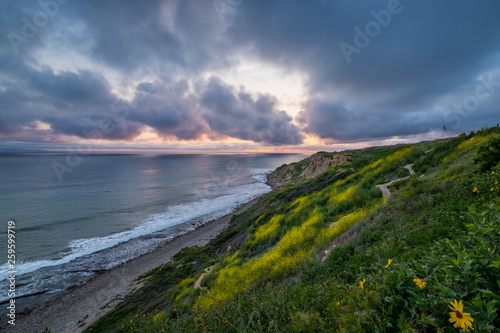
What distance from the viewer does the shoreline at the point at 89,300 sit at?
13.1 meters

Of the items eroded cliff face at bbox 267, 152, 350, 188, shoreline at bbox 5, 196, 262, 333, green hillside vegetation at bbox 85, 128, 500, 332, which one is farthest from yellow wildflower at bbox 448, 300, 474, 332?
eroded cliff face at bbox 267, 152, 350, 188

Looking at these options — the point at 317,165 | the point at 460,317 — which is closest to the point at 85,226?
the point at 460,317

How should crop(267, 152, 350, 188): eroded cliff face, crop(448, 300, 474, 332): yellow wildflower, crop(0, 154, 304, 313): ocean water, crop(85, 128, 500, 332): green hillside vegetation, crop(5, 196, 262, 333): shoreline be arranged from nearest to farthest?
crop(448, 300, 474, 332): yellow wildflower < crop(85, 128, 500, 332): green hillside vegetation < crop(5, 196, 262, 333): shoreline < crop(0, 154, 304, 313): ocean water < crop(267, 152, 350, 188): eroded cliff face

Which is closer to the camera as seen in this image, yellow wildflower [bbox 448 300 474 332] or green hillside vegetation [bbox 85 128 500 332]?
yellow wildflower [bbox 448 300 474 332]

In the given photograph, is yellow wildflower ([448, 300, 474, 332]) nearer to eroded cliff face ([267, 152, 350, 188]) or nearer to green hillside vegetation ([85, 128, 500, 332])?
green hillside vegetation ([85, 128, 500, 332])

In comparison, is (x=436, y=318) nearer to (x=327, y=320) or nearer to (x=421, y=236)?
(x=327, y=320)

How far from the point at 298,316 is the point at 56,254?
29456mm

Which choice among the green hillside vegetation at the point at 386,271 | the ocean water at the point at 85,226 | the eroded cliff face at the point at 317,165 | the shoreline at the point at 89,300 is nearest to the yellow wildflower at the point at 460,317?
the green hillside vegetation at the point at 386,271


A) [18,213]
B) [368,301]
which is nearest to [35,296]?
[368,301]

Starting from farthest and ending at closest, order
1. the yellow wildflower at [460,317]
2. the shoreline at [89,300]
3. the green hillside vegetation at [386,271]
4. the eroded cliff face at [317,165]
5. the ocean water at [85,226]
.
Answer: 1. the eroded cliff face at [317,165]
2. the ocean water at [85,226]
3. the shoreline at [89,300]
4. the green hillside vegetation at [386,271]
5. the yellow wildflower at [460,317]

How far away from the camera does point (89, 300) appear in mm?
15305

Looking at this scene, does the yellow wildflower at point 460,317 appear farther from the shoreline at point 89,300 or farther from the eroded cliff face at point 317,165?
the eroded cliff face at point 317,165

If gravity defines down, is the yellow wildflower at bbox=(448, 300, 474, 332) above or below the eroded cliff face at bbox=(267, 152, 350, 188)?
below

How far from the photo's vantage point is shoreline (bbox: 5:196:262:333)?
13117 mm
